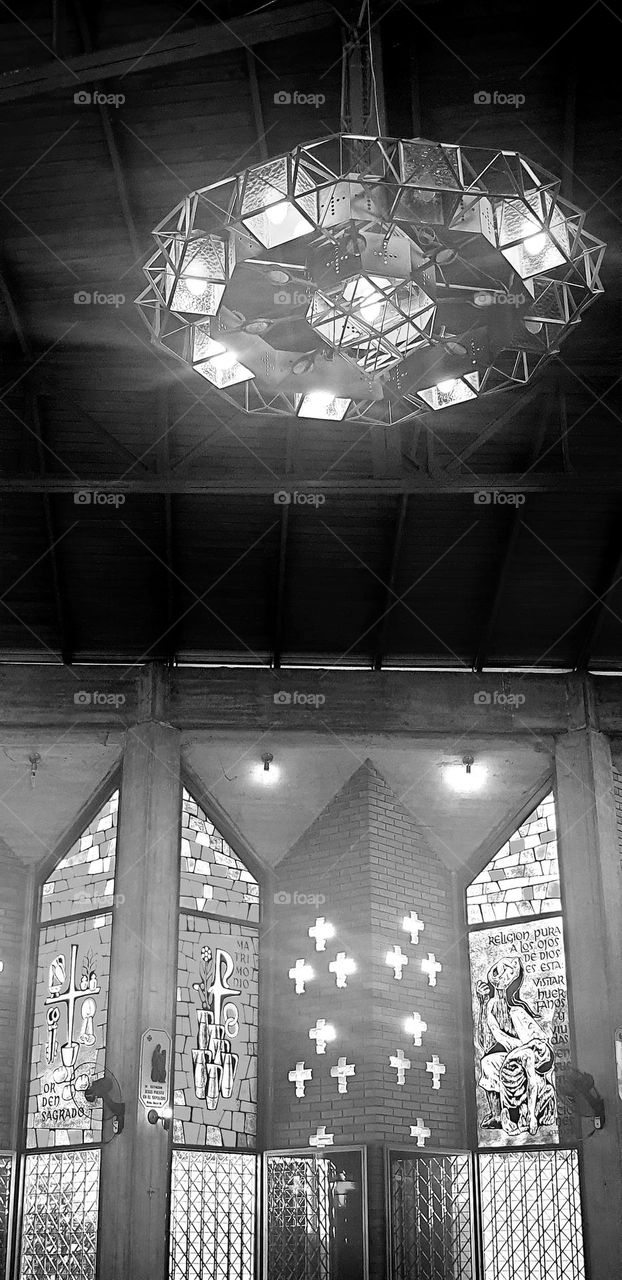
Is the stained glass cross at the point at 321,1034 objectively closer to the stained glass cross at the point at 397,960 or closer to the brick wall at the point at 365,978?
the brick wall at the point at 365,978

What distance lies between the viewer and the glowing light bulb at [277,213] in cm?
846

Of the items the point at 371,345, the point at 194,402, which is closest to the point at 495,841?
the point at 194,402

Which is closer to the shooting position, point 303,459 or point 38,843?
point 303,459

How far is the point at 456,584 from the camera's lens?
662 inches

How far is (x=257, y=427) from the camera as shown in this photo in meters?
15.3

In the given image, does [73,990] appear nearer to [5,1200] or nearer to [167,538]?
[5,1200]

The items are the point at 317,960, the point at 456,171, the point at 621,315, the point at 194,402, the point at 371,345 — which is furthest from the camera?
the point at 317,960

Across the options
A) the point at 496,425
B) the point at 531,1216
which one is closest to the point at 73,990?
the point at 531,1216

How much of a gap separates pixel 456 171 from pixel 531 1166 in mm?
11292

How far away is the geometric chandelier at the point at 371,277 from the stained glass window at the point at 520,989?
24.9 feet

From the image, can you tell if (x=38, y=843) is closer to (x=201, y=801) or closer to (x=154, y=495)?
(x=201, y=801)
